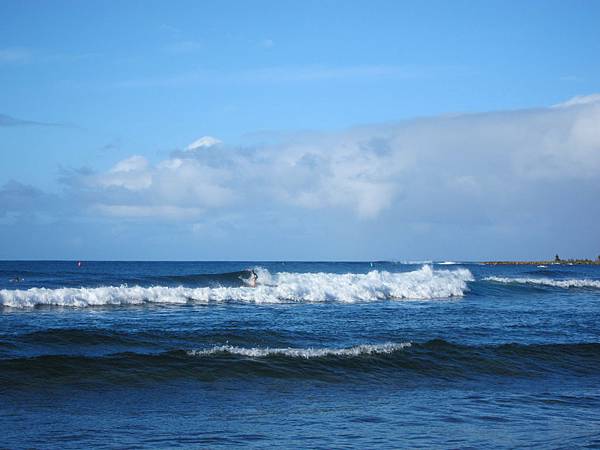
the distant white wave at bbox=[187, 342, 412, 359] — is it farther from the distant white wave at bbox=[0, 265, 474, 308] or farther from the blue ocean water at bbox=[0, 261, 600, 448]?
the distant white wave at bbox=[0, 265, 474, 308]

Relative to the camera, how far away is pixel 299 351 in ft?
54.2

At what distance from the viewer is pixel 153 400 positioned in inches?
485

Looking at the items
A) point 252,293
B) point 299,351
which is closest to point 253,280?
point 252,293

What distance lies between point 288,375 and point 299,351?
1797 mm

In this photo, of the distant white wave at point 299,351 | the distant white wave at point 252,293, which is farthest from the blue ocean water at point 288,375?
the distant white wave at point 252,293

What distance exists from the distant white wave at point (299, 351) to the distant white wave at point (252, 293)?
12.8m

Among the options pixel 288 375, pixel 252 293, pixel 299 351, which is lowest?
pixel 288 375

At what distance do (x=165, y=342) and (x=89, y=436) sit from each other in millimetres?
8353

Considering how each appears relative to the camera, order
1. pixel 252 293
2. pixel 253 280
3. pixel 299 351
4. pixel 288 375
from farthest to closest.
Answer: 1. pixel 253 280
2. pixel 252 293
3. pixel 299 351
4. pixel 288 375

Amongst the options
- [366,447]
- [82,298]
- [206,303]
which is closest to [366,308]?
[206,303]

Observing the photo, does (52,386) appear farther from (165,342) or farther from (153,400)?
(165,342)

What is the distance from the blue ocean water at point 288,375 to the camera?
10.0 meters

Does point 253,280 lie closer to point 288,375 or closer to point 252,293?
point 252,293

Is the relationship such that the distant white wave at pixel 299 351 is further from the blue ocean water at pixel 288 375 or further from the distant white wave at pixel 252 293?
the distant white wave at pixel 252 293
